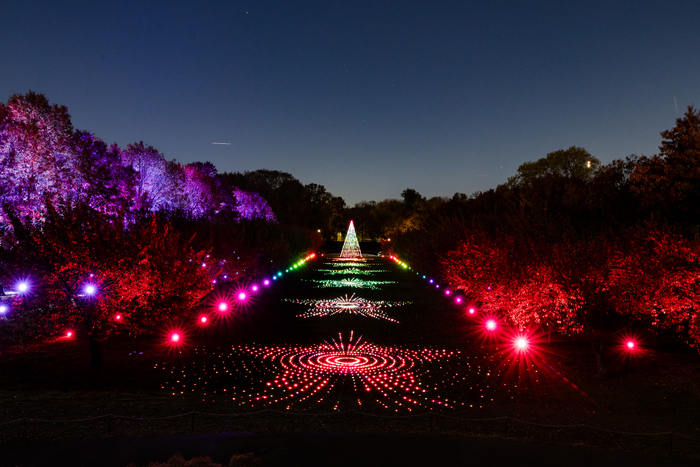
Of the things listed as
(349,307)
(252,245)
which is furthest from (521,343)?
(252,245)

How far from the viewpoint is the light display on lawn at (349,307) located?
2055cm

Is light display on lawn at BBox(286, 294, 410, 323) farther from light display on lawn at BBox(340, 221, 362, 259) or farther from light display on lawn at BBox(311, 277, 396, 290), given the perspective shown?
light display on lawn at BBox(340, 221, 362, 259)

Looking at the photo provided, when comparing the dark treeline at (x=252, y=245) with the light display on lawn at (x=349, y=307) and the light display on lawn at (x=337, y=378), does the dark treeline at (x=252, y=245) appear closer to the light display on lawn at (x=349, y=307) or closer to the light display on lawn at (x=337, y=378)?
the light display on lawn at (x=337, y=378)

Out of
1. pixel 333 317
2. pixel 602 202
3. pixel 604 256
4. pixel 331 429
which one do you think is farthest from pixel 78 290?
pixel 602 202

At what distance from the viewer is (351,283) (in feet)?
112

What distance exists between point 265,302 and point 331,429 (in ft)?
55.6

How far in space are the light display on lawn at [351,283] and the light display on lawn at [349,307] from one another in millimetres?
5767

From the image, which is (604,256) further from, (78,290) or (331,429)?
(78,290)

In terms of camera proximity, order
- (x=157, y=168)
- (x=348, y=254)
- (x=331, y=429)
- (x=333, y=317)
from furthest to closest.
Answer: (x=348, y=254) < (x=157, y=168) < (x=333, y=317) < (x=331, y=429)

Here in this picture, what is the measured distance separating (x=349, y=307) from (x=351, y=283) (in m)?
11.5

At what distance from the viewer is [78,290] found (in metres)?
11.4

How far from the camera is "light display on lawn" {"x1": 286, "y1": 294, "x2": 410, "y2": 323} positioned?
2055 centimetres

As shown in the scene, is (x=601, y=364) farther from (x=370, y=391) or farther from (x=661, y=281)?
(x=370, y=391)

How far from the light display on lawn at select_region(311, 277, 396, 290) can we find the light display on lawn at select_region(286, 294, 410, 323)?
5.77 meters
